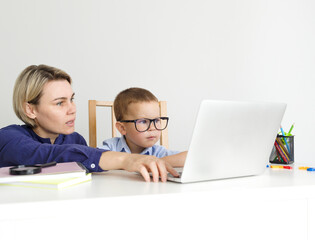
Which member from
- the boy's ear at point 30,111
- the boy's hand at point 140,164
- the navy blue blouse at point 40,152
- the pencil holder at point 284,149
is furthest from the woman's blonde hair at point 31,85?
the pencil holder at point 284,149

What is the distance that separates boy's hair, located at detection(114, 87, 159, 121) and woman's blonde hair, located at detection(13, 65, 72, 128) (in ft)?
0.94

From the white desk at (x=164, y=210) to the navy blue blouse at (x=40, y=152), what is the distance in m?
0.15

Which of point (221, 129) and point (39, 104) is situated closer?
point (221, 129)

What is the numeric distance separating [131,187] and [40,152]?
1.12 feet

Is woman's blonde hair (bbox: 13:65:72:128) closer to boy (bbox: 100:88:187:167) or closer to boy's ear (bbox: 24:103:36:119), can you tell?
boy's ear (bbox: 24:103:36:119)

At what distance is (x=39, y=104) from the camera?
4.26ft

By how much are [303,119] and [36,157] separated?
85.7 inches

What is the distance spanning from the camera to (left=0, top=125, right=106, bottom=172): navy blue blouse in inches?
33.3

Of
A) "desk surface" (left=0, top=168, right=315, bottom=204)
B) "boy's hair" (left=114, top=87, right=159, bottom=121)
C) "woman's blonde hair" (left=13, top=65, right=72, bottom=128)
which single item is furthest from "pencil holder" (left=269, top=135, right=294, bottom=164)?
"woman's blonde hair" (left=13, top=65, right=72, bottom=128)

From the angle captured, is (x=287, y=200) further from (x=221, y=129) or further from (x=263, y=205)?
(x=221, y=129)

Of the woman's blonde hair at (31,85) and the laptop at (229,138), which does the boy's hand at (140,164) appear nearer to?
the laptop at (229,138)

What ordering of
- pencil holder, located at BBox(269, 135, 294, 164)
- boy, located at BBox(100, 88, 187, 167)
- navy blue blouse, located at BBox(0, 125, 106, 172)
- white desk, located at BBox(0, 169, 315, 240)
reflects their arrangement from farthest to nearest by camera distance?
boy, located at BBox(100, 88, 187, 167) < pencil holder, located at BBox(269, 135, 294, 164) < navy blue blouse, located at BBox(0, 125, 106, 172) < white desk, located at BBox(0, 169, 315, 240)

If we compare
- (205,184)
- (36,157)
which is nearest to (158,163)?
(205,184)
